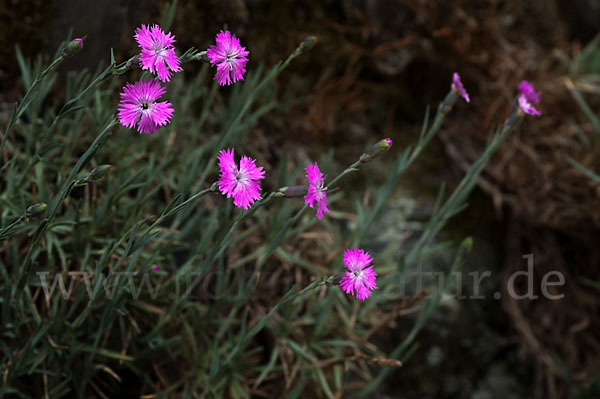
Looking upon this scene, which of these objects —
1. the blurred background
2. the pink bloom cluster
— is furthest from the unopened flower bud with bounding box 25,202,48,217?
the blurred background

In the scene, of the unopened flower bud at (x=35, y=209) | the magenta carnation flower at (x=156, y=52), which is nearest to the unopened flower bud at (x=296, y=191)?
the magenta carnation flower at (x=156, y=52)

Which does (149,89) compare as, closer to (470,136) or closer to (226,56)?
(226,56)

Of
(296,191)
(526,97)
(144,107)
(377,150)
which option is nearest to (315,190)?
(296,191)

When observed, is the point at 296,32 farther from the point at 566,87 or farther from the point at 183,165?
the point at 566,87

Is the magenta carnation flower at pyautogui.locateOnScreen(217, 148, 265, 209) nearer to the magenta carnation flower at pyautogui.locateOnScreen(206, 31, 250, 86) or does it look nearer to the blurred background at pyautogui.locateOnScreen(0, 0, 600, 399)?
the magenta carnation flower at pyautogui.locateOnScreen(206, 31, 250, 86)

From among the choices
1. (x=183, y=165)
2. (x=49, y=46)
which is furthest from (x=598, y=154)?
(x=49, y=46)

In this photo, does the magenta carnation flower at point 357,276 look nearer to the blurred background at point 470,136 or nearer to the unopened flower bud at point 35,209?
the unopened flower bud at point 35,209
